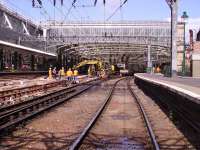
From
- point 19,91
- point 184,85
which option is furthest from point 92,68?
point 184,85

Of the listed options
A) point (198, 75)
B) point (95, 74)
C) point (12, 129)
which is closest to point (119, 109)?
point (12, 129)

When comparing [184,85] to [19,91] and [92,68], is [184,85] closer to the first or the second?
[19,91]

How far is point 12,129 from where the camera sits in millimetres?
14188

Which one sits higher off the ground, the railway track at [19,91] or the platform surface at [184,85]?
the platform surface at [184,85]

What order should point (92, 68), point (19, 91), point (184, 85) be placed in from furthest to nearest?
1. point (92, 68)
2. point (19, 91)
3. point (184, 85)

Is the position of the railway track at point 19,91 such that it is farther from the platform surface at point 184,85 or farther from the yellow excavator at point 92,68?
the yellow excavator at point 92,68

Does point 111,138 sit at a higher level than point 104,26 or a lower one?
lower

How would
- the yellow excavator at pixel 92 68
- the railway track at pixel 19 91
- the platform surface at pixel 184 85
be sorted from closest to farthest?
the platform surface at pixel 184 85 → the railway track at pixel 19 91 → the yellow excavator at pixel 92 68

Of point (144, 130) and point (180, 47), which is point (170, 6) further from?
point (180, 47)

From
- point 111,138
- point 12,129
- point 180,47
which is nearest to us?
point 111,138

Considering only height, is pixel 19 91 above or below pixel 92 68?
below

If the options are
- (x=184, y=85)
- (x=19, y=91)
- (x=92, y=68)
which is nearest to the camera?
(x=184, y=85)

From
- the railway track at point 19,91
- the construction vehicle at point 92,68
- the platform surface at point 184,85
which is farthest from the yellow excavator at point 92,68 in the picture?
the platform surface at point 184,85

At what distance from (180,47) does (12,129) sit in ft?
280
